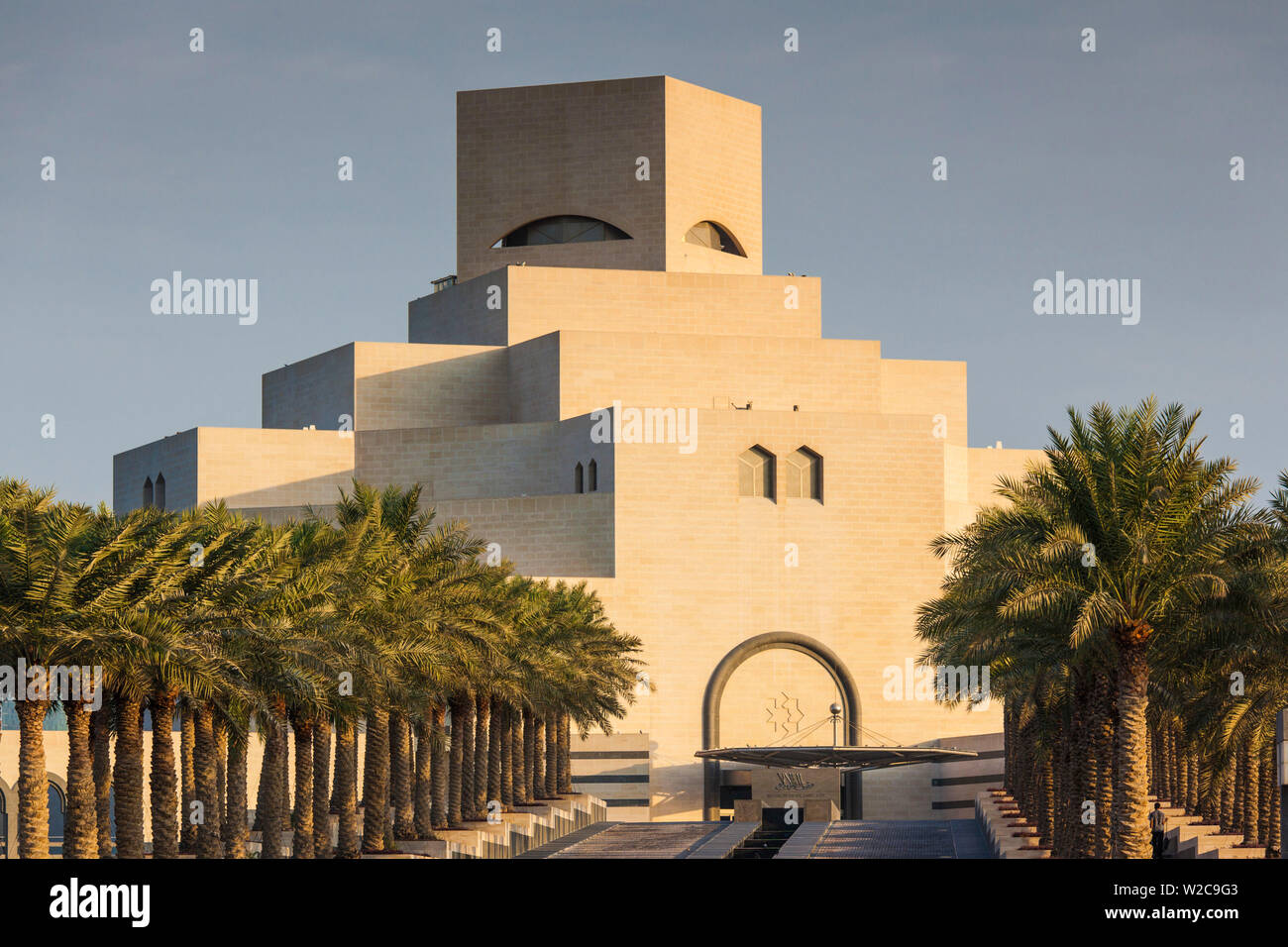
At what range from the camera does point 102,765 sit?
25328mm

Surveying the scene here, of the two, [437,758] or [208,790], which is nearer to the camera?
[208,790]

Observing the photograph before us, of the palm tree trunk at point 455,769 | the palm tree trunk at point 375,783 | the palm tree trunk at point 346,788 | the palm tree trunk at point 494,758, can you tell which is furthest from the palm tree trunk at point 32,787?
the palm tree trunk at point 494,758

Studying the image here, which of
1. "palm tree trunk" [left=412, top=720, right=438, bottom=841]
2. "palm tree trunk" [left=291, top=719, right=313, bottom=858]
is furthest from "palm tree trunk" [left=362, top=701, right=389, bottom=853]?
"palm tree trunk" [left=412, top=720, right=438, bottom=841]

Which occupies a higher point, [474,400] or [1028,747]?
[474,400]

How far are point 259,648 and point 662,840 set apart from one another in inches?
680

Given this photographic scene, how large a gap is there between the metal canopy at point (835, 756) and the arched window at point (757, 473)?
9978 mm

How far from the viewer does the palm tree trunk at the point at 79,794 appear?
22672 millimetres

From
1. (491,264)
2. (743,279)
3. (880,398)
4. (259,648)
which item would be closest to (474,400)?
(491,264)
